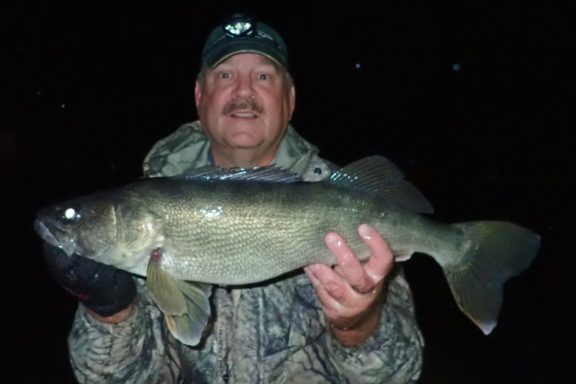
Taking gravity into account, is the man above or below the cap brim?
below

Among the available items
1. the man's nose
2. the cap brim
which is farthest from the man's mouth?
the cap brim

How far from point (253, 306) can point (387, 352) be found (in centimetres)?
76

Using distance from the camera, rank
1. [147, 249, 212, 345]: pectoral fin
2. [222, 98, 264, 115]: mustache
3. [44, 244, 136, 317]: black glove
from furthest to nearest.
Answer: [222, 98, 264, 115]: mustache < [44, 244, 136, 317]: black glove < [147, 249, 212, 345]: pectoral fin

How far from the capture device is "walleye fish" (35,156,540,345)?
2602 mm

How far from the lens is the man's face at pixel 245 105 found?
3.36 m

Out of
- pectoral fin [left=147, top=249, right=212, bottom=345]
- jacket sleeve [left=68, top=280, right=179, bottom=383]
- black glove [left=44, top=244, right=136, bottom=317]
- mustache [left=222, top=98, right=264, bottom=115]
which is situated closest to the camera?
pectoral fin [left=147, top=249, right=212, bottom=345]

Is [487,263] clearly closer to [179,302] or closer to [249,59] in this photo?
[179,302]

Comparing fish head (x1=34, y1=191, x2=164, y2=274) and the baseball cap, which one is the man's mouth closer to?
the baseball cap

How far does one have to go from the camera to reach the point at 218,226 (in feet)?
8.57

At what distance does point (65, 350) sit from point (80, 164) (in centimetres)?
1660

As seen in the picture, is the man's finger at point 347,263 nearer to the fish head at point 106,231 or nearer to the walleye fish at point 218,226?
the walleye fish at point 218,226

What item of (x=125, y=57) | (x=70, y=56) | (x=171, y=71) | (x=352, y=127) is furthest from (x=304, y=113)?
(x=70, y=56)

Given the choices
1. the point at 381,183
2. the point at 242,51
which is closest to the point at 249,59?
the point at 242,51

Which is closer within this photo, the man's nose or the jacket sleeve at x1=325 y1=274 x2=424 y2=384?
the jacket sleeve at x1=325 y1=274 x2=424 y2=384
